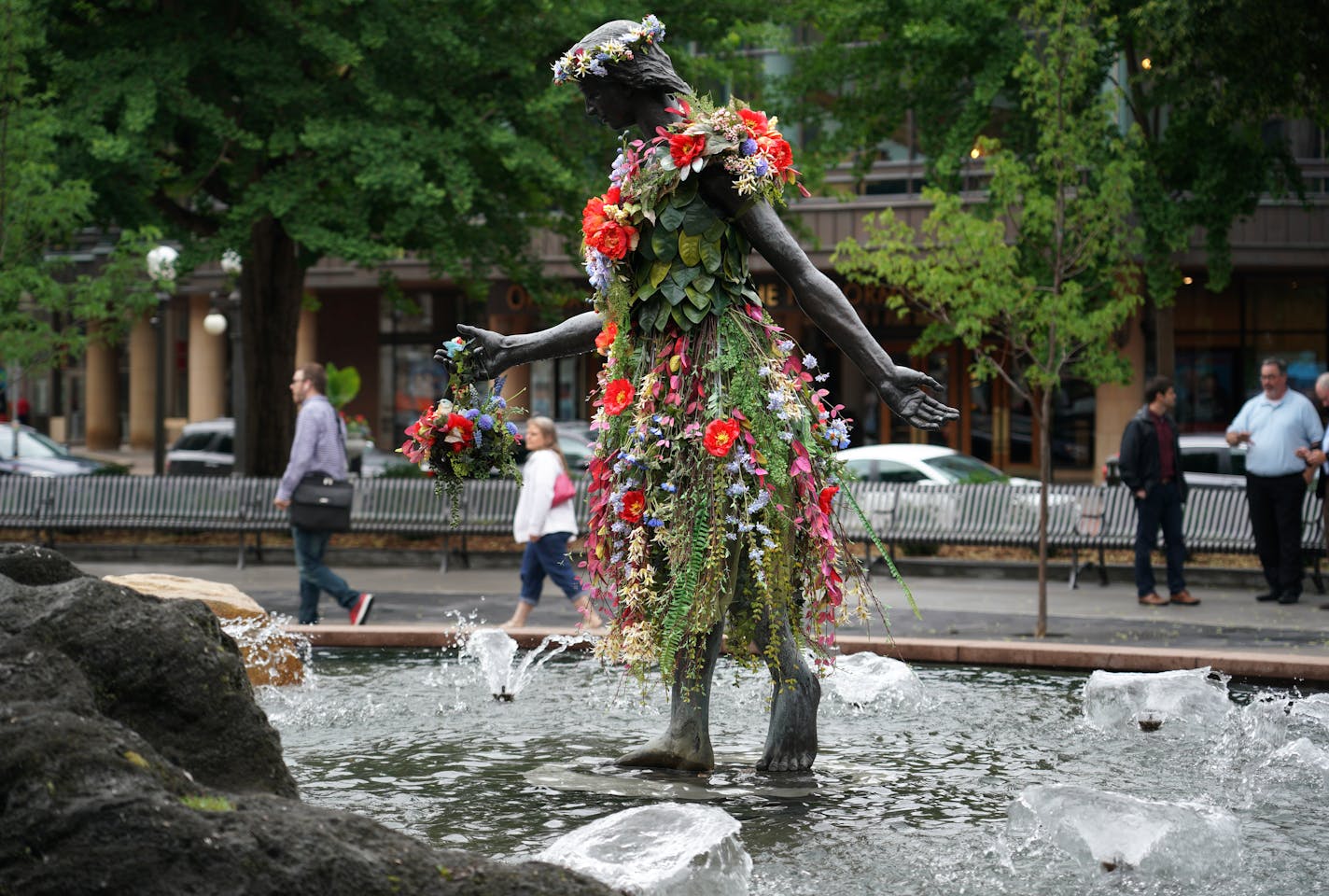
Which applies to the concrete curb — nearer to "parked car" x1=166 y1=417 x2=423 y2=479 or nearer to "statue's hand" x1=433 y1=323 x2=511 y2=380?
"statue's hand" x1=433 y1=323 x2=511 y2=380

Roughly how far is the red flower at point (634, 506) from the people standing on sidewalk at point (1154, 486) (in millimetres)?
10149

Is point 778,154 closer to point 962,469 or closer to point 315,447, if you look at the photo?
point 315,447

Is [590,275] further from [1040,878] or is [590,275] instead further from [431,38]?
[431,38]

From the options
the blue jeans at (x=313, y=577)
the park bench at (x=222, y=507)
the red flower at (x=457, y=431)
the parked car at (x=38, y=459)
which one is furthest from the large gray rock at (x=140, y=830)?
the parked car at (x=38, y=459)

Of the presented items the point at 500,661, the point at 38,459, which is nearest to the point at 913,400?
the point at 500,661

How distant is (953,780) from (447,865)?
2.98 metres

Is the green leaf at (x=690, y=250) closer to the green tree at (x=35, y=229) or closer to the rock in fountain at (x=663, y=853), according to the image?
the rock in fountain at (x=663, y=853)

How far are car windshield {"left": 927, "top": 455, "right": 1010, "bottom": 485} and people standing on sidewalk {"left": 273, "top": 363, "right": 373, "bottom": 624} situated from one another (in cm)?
1012

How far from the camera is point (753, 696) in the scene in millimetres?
7742

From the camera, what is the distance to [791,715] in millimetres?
5730

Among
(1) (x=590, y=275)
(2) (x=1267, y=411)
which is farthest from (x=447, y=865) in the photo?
(2) (x=1267, y=411)

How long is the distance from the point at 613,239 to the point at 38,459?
83.4ft

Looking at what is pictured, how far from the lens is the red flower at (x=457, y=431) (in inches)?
230

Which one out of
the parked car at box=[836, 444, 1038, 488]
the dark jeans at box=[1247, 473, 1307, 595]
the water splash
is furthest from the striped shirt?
the parked car at box=[836, 444, 1038, 488]
